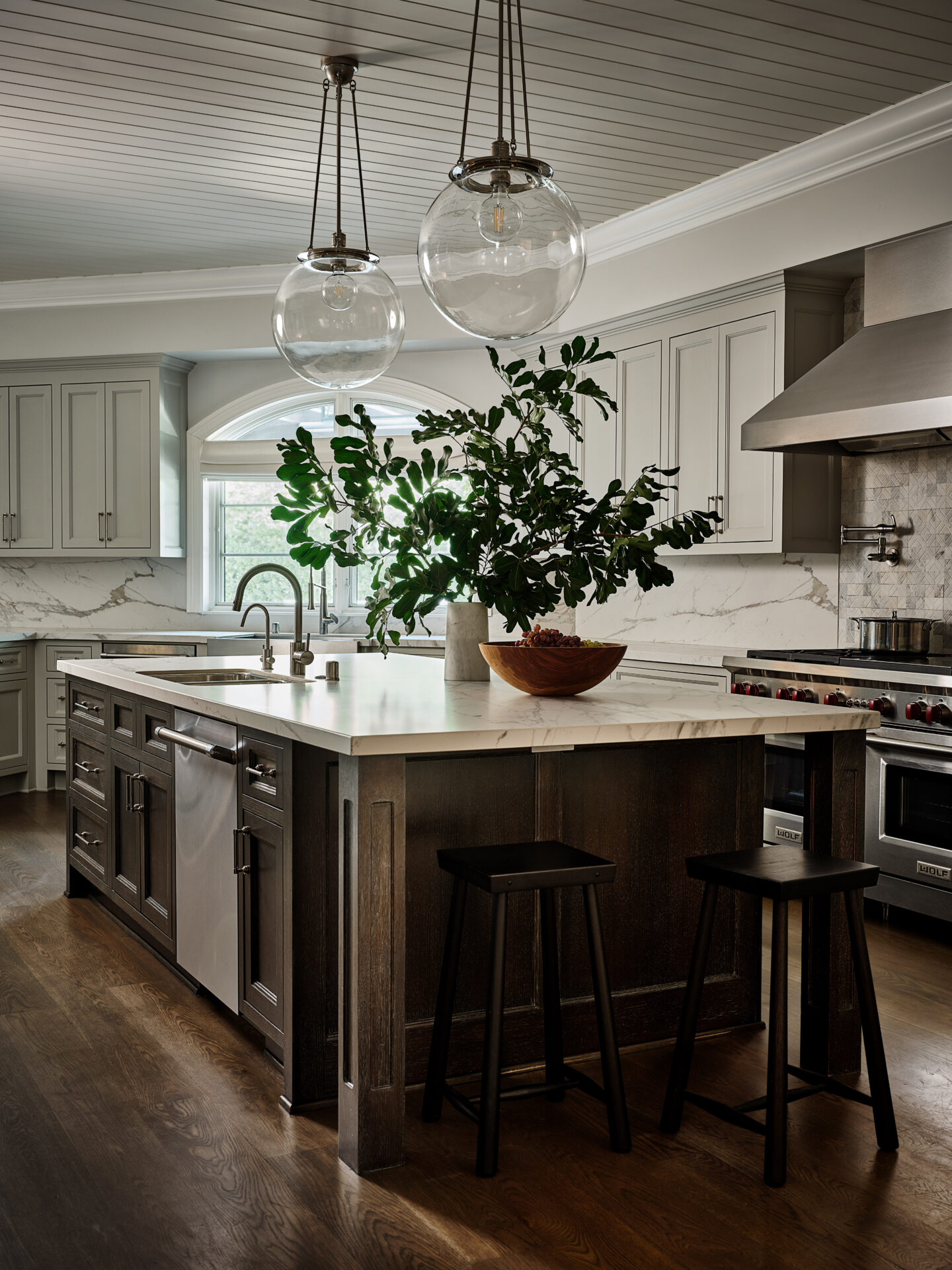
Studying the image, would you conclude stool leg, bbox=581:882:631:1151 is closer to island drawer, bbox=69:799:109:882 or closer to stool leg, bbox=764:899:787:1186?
stool leg, bbox=764:899:787:1186

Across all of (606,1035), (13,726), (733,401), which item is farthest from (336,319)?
(13,726)

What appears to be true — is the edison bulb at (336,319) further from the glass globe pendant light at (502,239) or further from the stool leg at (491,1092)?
the stool leg at (491,1092)

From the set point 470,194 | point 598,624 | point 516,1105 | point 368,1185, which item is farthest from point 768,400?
point 368,1185

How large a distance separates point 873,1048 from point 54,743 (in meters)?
→ 5.25

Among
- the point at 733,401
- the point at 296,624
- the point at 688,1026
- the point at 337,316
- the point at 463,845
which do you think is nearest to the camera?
the point at 688,1026

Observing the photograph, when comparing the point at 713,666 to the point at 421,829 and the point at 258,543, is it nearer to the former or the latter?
the point at 421,829

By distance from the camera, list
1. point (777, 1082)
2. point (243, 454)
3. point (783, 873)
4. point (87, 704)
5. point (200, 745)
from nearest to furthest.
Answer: point (777, 1082) → point (783, 873) → point (200, 745) → point (87, 704) → point (243, 454)

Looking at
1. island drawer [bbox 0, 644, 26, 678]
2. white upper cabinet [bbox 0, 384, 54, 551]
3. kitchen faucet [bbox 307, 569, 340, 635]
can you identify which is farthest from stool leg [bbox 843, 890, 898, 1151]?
white upper cabinet [bbox 0, 384, 54, 551]

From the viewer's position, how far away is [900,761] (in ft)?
12.6

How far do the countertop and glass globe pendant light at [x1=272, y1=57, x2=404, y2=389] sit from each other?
894 mm

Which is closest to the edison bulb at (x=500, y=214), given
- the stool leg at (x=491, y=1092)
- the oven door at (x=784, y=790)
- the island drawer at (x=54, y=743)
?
the stool leg at (x=491, y=1092)

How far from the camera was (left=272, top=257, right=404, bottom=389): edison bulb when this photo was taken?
3.02 m

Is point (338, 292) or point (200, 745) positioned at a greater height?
point (338, 292)

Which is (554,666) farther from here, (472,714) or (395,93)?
(395,93)
